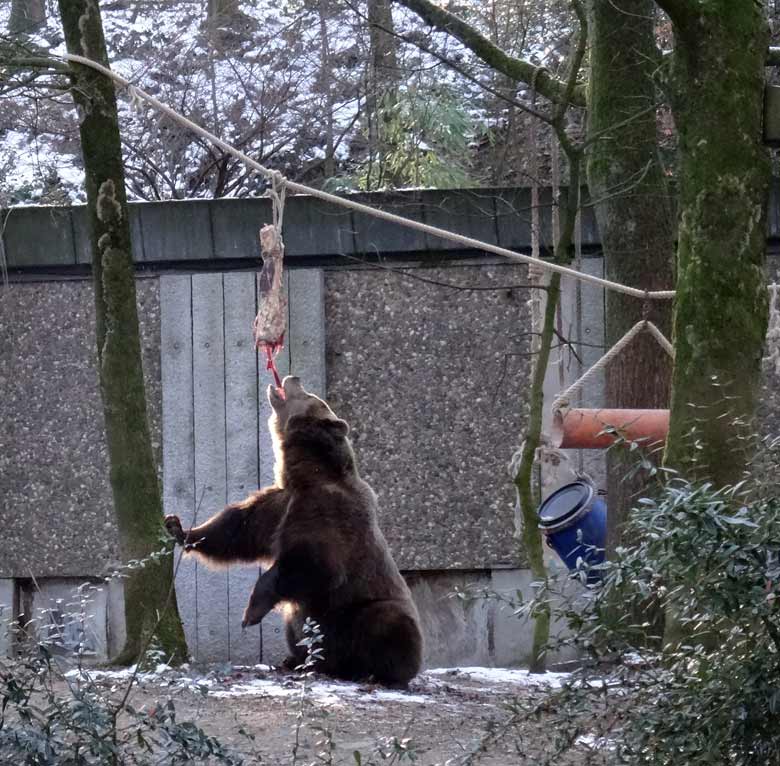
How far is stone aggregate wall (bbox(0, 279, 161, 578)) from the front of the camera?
26.8 ft

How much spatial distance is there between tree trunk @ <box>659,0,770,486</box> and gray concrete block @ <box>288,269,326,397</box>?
3.75m

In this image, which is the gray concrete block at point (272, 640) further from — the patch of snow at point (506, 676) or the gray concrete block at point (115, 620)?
the patch of snow at point (506, 676)

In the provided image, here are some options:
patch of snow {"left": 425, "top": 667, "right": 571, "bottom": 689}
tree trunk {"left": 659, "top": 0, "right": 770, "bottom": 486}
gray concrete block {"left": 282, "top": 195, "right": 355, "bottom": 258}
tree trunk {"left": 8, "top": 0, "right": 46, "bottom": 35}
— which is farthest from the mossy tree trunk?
tree trunk {"left": 659, "top": 0, "right": 770, "bottom": 486}

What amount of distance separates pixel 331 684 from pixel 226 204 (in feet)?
11.0

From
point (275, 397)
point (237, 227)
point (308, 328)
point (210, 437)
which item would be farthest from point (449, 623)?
point (237, 227)

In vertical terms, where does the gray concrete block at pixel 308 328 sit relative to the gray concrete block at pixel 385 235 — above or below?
below

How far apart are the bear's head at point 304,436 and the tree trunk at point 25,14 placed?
3.79m

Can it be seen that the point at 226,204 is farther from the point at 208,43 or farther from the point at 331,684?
the point at 208,43

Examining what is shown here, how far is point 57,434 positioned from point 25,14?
5131 millimetres

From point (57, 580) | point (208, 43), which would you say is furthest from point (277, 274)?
point (208, 43)

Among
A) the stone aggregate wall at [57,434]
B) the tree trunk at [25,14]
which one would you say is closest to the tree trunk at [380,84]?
the tree trunk at [25,14]

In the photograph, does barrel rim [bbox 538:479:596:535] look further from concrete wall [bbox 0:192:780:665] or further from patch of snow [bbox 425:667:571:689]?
concrete wall [bbox 0:192:780:665]

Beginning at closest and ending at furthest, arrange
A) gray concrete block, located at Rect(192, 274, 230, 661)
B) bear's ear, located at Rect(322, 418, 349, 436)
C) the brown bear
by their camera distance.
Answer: the brown bear, bear's ear, located at Rect(322, 418, 349, 436), gray concrete block, located at Rect(192, 274, 230, 661)

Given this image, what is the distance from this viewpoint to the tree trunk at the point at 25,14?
32.9 feet
